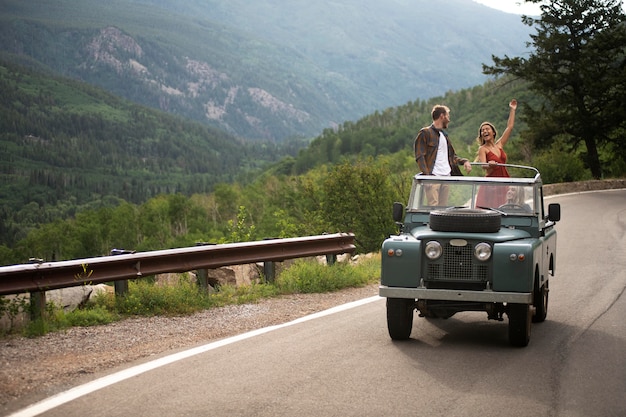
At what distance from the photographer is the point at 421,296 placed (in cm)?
840

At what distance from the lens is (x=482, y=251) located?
837cm

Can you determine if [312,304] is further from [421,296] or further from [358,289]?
[421,296]

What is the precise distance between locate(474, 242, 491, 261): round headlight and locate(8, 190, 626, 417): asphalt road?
2.95ft

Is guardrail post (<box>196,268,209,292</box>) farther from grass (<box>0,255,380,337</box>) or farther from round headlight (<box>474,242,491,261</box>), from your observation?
round headlight (<box>474,242,491,261</box>)

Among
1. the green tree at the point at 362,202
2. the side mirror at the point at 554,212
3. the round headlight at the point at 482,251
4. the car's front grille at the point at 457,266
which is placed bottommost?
the green tree at the point at 362,202

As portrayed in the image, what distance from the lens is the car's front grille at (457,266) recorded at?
8383 mm

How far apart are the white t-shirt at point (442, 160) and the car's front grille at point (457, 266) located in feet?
7.48

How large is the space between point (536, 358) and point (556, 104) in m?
43.3

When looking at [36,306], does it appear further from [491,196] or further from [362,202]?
[362,202]

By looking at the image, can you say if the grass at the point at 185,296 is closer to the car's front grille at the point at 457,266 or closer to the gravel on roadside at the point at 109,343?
the gravel on roadside at the point at 109,343

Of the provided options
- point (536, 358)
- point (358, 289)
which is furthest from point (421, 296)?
point (358, 289)

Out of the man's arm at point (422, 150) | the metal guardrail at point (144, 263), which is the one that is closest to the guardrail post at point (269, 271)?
the metal guardrail at point (144, 263)

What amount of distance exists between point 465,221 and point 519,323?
1093mm

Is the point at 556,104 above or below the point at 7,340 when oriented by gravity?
above
